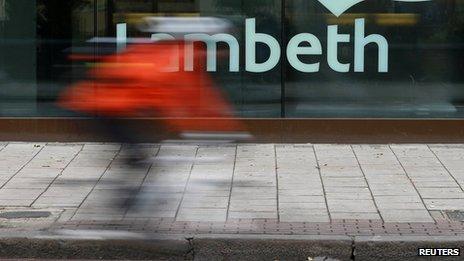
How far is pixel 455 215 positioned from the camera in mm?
7273

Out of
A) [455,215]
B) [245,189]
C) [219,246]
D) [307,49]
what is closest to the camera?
[219,246]

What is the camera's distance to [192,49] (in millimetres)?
11000

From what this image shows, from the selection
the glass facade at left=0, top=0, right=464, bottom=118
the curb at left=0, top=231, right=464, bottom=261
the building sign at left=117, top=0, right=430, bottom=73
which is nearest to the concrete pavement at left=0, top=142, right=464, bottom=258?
the curb at left=0, top=231, right=464, bottom=261

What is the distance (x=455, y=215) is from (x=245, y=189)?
85.1 inches

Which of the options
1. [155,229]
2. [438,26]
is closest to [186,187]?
[155,229]

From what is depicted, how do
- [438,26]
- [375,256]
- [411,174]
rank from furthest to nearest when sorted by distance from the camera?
[438,26]
[411,174]
[375,256]

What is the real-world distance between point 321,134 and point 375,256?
14.6 ft

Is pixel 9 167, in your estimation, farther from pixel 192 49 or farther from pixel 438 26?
pixel 438 26

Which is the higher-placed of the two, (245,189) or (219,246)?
(245,189)

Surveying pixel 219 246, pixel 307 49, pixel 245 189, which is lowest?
pixel 219 246

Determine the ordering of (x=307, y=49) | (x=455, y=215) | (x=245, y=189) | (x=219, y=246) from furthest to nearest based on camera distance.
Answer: (x=307, y=49) → (x=245, y=189) → (x=455, y=215) → (x=219, y=246)

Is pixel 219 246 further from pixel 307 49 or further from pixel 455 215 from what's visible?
pixel 307 49

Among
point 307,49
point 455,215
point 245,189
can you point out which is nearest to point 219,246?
point 245,189

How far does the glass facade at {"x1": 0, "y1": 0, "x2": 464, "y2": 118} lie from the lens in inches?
427
